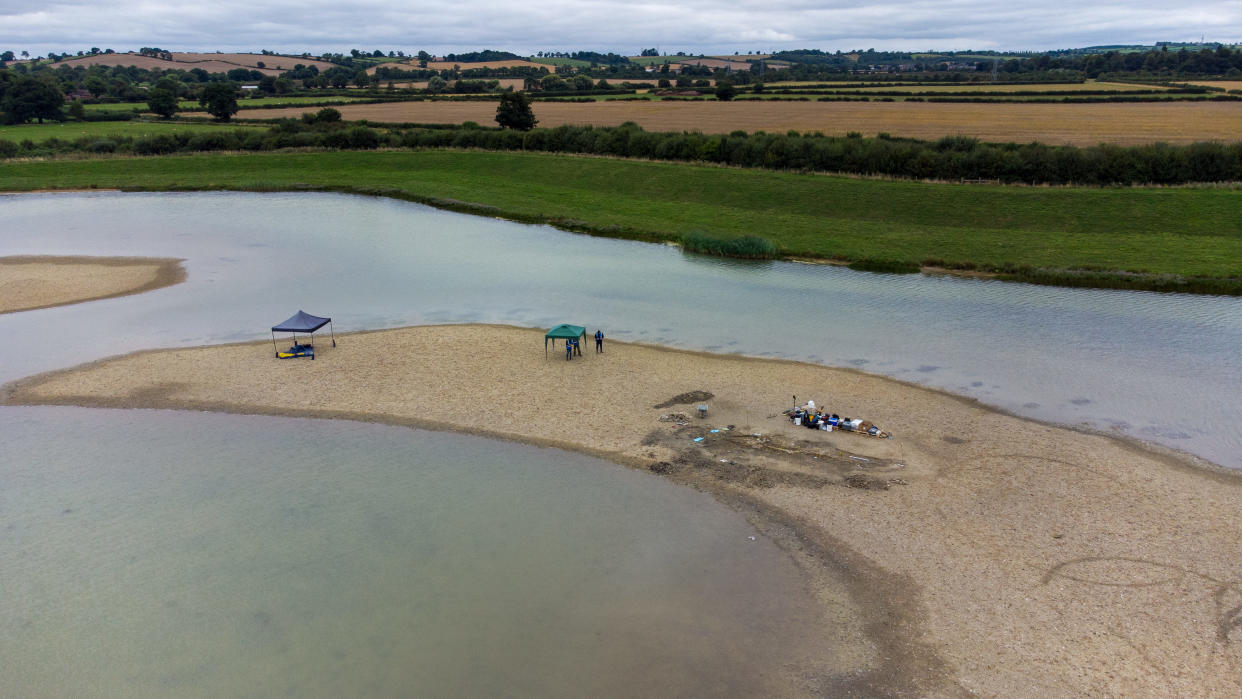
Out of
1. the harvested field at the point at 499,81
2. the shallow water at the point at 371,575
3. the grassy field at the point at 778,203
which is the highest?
the harvested field at the point at 499,81

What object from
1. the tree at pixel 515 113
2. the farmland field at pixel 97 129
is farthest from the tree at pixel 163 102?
the tree at pixel 515 113

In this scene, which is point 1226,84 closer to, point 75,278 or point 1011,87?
point 1011,87

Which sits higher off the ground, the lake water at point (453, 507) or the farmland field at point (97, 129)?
the farmland field at point (97, 129)

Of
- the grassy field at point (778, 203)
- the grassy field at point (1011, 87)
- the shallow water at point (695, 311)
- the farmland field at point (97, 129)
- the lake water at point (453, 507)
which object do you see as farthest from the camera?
the grassy field at point (1011, 87)

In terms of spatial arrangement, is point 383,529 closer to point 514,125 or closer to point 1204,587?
point 1204,587

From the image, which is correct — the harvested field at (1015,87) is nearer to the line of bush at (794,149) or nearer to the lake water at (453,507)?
the line of bush at (794,149)

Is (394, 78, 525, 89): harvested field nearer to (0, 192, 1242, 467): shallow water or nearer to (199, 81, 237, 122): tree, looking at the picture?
(199, 81, 237, 122): tree

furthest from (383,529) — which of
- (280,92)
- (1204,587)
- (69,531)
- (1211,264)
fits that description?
(280,92)

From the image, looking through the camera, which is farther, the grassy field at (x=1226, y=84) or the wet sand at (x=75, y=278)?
the grassy field at (x=1226, y=84)
